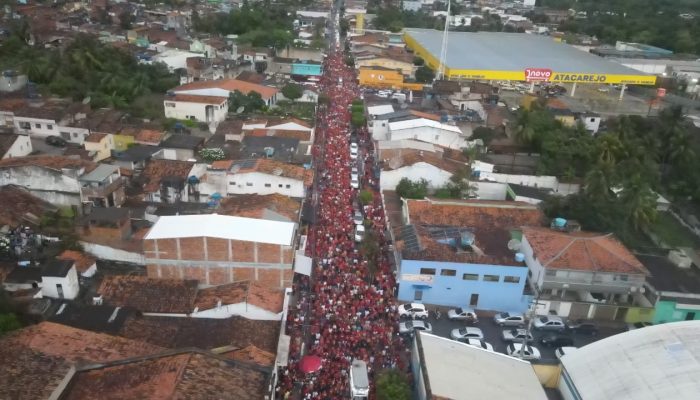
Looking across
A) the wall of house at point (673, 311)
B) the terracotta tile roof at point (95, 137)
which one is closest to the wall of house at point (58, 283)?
the terracotta tile roof at point (95, 137)

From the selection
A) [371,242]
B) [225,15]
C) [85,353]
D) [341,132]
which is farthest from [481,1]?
[85,353]

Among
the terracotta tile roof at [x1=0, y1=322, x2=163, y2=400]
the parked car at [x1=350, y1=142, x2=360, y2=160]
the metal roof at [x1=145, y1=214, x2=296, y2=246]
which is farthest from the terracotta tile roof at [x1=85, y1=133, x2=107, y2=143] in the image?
the terracotta tile roof at [x1=0, y1=322, x2=163, y2=400]

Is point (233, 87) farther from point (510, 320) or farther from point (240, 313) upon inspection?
point (510, 320)

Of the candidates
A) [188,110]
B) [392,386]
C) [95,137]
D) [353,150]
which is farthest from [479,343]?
[188,110]

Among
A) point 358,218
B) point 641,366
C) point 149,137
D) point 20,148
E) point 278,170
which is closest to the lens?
point 641,366

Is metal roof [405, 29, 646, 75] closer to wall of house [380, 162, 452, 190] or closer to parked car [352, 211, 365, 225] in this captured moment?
wall of house [380, 162, 452, 190]

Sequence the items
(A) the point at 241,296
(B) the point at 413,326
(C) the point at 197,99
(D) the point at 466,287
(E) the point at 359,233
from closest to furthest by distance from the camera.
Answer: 1. (A) the point at 241,296
2. (B) the point at 413,326
3. (D) the point at 466,287
4. (E) the point at 359,233
5. (C) the point at 197,99
